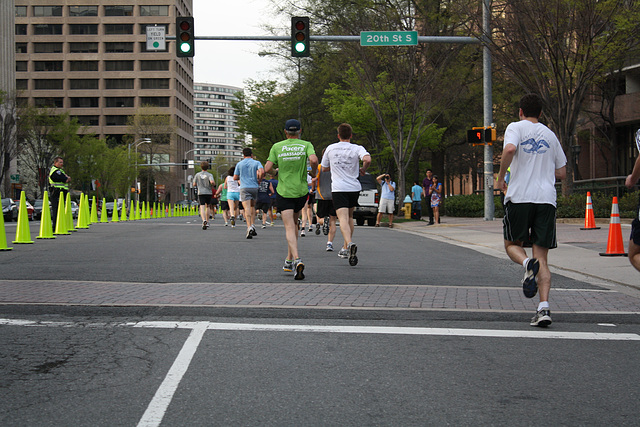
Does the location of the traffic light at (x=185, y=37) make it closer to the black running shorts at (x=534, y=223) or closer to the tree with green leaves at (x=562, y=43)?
the tree with green leaves at (x=562, y=43)

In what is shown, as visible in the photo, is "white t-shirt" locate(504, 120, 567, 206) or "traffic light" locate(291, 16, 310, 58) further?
"traffic light" locate(291, 16, 310, 58)

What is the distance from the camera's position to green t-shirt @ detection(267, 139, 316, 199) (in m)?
9.54

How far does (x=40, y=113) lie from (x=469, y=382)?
188 ft

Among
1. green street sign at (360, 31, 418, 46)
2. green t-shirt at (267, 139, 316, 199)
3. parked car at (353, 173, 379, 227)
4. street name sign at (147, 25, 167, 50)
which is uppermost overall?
green street sign at (360, 31, 418, 46)

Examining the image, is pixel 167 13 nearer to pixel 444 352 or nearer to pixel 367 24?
pixel 367 24

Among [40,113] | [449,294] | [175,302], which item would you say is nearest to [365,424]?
[175,302]

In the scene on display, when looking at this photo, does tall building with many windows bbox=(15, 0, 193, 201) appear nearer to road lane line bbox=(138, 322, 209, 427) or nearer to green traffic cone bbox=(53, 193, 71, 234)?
green traffic cone bbox=(53, 193, 71, 234)

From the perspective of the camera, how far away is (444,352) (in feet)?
17.1

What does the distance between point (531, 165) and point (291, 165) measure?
12.2ft

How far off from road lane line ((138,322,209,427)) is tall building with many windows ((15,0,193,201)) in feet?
357

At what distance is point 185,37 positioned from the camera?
20.4 m

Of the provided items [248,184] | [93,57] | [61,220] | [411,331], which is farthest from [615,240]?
[93,57]

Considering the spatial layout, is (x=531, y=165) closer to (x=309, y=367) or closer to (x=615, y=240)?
(x=309, y=367)

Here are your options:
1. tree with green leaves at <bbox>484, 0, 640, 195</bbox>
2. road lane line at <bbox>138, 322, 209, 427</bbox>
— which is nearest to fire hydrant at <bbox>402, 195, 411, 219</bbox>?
tree with green leaves at <bbox>484, 0, 640, 195</bbox>
